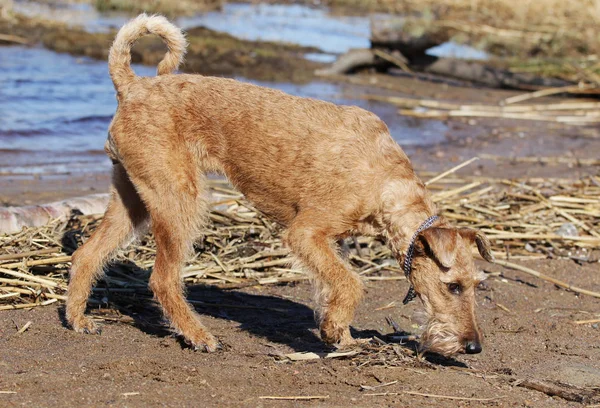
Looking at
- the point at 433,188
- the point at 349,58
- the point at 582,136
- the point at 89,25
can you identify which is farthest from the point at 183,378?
the point at 89,25

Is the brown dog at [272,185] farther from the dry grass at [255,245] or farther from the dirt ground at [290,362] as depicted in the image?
the dry grass at [255,245]

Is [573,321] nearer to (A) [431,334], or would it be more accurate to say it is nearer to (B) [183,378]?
(A) [431,334]

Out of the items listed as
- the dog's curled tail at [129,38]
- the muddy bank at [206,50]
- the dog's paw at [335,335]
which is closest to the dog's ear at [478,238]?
the dog's paw at [335,335]

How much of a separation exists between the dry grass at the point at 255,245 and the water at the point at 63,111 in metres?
3.02

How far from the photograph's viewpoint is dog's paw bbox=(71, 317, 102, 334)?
15.8 feet

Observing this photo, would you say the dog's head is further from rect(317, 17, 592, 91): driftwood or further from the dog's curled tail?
rect(317, 17, 592, 91): driftwood

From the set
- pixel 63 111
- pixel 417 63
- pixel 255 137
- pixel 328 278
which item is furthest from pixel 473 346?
pixel 417 63

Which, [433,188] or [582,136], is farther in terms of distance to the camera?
[582,136]

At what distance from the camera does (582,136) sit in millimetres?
12211

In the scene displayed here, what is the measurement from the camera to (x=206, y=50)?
1602 cm

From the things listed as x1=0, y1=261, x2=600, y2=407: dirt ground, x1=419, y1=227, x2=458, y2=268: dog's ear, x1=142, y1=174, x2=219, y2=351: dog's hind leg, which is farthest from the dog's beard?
x1=142, y1=174, x2=219, y2=351: dog's hind leg

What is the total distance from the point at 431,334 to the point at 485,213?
2948 mm

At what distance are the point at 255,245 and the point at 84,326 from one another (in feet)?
5.76

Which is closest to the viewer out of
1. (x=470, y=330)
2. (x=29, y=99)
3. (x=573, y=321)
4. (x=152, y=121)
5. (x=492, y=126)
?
(x=470, y=330)
